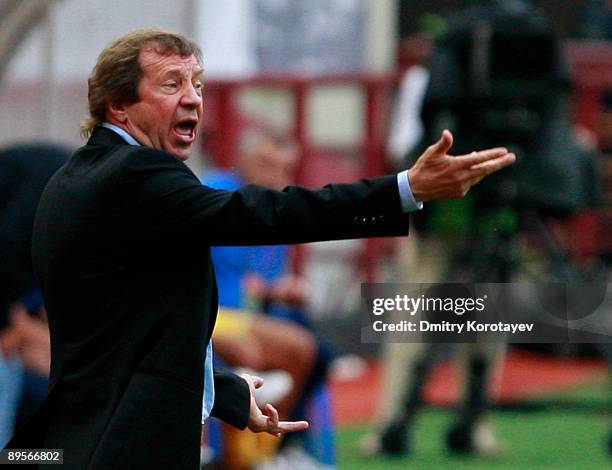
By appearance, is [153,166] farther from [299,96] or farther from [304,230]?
[299,96]

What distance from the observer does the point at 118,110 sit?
421 cm

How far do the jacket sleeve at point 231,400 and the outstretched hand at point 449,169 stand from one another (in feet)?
2.49

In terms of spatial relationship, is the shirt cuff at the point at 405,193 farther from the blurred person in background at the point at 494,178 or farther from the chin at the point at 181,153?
the blurred person in background at the point at 494,178

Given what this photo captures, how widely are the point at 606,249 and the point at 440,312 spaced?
7616 mm

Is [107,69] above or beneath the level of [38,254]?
above

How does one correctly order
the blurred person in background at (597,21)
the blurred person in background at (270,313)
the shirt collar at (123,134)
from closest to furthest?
the shirt collar at (123,134), the blurred person in background at (270,313), the blurred person in background at (597,21)

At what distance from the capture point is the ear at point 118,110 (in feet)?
13.8

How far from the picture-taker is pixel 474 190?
9.03 meters

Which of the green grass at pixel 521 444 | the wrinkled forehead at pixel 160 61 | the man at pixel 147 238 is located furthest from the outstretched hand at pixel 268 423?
the green grass at pixel 521 444

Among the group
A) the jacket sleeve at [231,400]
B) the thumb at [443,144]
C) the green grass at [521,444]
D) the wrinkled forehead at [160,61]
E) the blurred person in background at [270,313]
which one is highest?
the wrinkled forehead at [160,61]

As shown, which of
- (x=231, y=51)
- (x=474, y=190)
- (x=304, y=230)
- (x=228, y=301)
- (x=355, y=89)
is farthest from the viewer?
(x=355, y=89)

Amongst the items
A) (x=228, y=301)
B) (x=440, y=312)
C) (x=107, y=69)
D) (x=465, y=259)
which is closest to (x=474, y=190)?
(x=465, y=259)

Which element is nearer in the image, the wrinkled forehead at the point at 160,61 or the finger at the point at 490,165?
the finger at the point at 490,165

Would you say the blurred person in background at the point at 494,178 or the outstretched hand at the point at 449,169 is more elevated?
the outstretched hand at the point at 449,169
